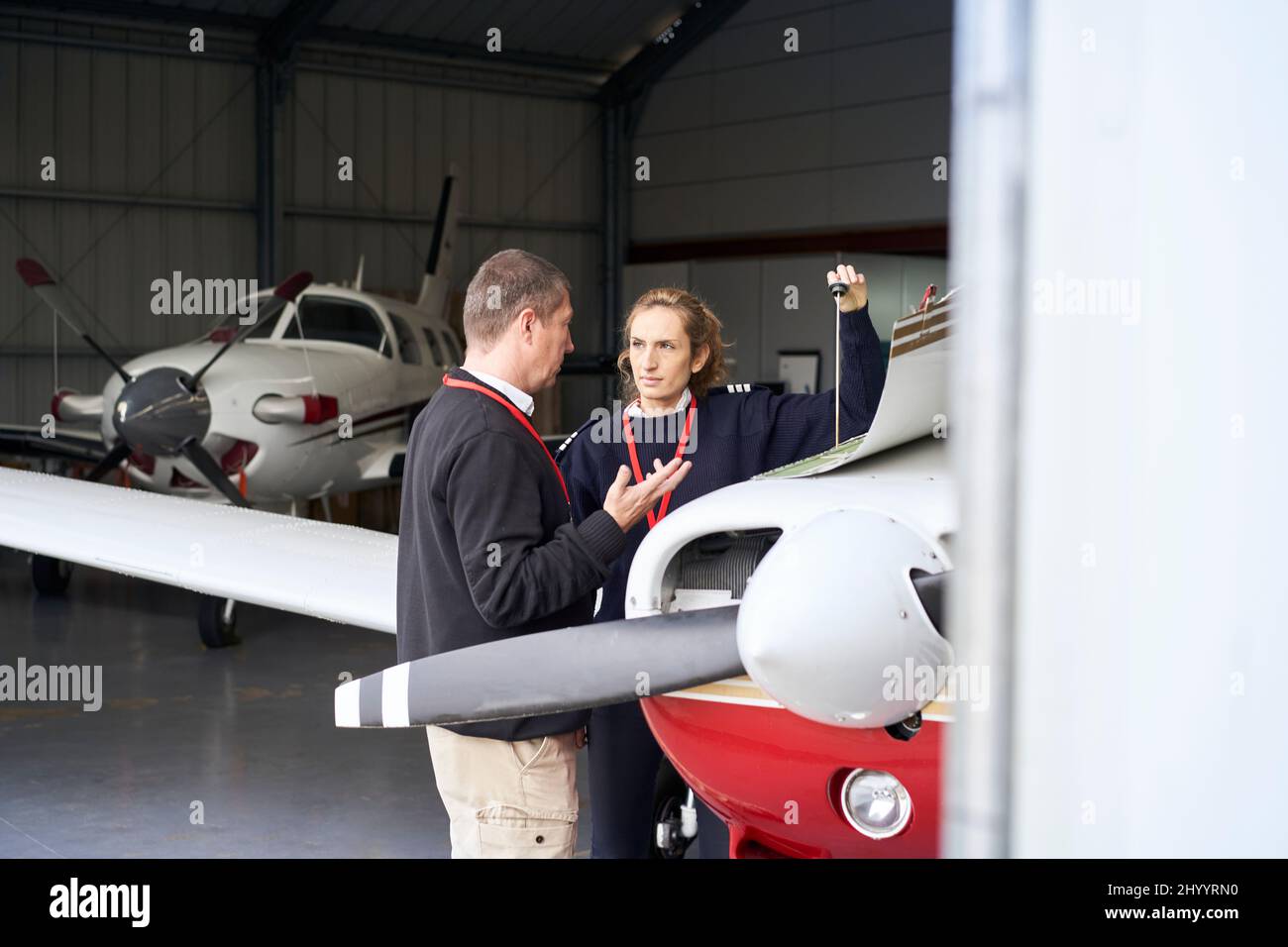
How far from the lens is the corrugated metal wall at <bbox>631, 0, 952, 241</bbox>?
16375 mm

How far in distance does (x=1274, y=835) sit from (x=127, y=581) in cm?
1039

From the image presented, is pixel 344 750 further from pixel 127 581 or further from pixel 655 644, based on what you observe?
pixel 127 581

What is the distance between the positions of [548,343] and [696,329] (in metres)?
0.68

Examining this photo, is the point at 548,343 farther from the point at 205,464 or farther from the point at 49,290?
the point at 49,290

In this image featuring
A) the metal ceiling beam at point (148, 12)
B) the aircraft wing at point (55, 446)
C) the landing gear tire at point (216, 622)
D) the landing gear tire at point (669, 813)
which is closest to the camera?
the landing gear tire at point (669, 813)

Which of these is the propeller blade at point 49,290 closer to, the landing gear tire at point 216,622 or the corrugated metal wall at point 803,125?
the landing gear tire at point 216,622

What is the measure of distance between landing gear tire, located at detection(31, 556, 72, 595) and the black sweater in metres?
8.30

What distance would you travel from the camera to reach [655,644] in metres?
2.12

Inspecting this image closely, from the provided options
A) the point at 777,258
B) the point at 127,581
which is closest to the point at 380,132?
the point at 777,258

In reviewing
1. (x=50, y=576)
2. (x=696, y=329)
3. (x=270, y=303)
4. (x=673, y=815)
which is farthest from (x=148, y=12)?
(x=696, y=329)

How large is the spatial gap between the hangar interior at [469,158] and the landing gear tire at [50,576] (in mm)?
220

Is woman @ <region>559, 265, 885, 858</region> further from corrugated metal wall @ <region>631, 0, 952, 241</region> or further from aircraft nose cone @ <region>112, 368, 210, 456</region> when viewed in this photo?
corrugated metal wall @ <region>631, 0, 952, 241</region>

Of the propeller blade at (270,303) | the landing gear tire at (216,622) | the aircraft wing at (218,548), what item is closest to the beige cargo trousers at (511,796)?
the aircraft wing at (218,548)

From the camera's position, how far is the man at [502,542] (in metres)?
2.11
